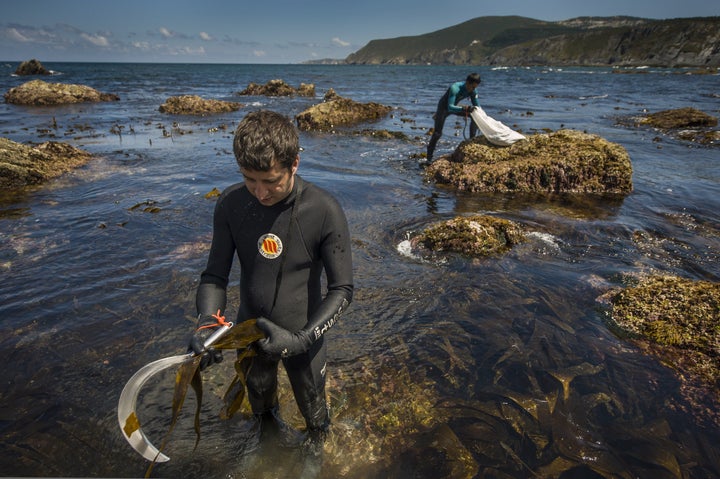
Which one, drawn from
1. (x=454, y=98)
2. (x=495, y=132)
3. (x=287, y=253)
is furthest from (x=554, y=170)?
(x=287, y=253)

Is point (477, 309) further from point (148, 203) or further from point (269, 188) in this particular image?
point (148, 203)

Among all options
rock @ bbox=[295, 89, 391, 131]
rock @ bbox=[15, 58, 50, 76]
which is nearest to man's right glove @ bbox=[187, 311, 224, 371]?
rock @ bbox=[295, 89, 391, 131]

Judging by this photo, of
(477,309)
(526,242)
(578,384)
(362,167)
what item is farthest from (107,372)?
(362,167)

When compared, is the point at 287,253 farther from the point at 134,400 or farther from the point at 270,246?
the point at 134,400

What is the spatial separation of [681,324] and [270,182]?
5457 mm

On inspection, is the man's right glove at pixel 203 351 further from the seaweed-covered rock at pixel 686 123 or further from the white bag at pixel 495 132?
the seaweed-covered rock at pixel 686 123

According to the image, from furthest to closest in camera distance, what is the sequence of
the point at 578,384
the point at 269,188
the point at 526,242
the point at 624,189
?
the point at 624,189 → the point at 526,242 → the point at 578,384 → the point at 269,188

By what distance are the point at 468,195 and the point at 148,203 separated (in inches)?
335

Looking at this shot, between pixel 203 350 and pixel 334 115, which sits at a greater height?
pixel 334 115

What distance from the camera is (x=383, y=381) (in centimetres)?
433

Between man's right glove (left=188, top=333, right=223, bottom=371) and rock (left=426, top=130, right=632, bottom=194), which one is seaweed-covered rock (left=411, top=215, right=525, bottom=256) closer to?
rock (left=426, top=130, right=632, bottom=194)

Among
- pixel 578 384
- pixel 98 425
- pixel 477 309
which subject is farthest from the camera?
pixel 477 309

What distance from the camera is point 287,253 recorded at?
2.76m

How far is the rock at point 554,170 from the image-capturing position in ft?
35.9
